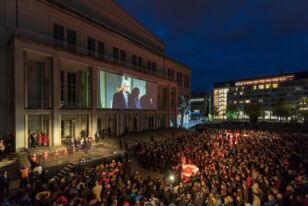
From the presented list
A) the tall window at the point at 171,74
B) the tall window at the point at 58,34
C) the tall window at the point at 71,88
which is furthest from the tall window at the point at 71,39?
the tall window at the point at 171,74

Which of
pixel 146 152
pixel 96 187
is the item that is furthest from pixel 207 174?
pixel 146 152

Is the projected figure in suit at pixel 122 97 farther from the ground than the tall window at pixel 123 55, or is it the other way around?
the tall window at pixel 123 55

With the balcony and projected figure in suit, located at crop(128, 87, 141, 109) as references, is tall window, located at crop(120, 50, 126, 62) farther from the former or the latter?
projected figure in suit, located at crop(128, 87, 141, 109)

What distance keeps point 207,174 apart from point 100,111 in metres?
18.5

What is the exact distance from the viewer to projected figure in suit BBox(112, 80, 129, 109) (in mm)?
26234

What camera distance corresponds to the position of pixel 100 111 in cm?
2636

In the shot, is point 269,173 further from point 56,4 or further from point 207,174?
point 56,4

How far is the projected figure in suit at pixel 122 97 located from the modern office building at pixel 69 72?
0.12 meters

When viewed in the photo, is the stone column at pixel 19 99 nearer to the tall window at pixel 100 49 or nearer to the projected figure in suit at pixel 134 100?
the tall window at pixel 100 49

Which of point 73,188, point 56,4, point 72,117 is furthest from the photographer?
point 72,117

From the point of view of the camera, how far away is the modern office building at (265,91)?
4097 inches

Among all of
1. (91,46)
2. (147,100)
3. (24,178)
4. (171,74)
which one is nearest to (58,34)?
(91,46)

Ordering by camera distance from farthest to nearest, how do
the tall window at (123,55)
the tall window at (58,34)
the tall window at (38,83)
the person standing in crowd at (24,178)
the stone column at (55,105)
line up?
the tall window at (123,55) < the tall window at (58,34) < the tall window at (38,83) < the stone column at (55,105) < the person standing in crowd at (24,178)

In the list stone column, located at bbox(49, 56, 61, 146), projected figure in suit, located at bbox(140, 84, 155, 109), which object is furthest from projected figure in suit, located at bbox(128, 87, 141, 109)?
stone column, located at bbox(49, 56, 61, 146)
